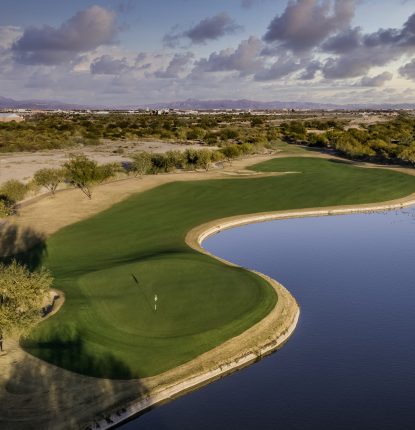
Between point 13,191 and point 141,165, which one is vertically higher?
point 141,165

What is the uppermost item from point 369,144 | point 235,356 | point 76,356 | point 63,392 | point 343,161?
point 369,144

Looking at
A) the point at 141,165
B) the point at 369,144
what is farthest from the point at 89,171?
the point at 369,144

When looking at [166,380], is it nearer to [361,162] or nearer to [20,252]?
[20,252]

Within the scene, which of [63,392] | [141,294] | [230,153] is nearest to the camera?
[63,392]

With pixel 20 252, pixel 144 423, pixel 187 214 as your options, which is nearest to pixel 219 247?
pixel 187 214

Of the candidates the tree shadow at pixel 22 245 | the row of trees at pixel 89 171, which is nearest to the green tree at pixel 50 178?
the row of trees at pixel 89 171

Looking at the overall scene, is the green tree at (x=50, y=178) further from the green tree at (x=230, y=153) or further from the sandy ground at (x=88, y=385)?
the green tree at (x=230, y=153)

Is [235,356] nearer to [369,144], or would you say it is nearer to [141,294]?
[141,294]

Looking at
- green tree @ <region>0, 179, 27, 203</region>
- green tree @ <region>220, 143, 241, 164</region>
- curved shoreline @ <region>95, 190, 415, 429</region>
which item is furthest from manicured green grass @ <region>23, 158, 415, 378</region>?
green tree @ <region>220, 143, 241, 164</region>
